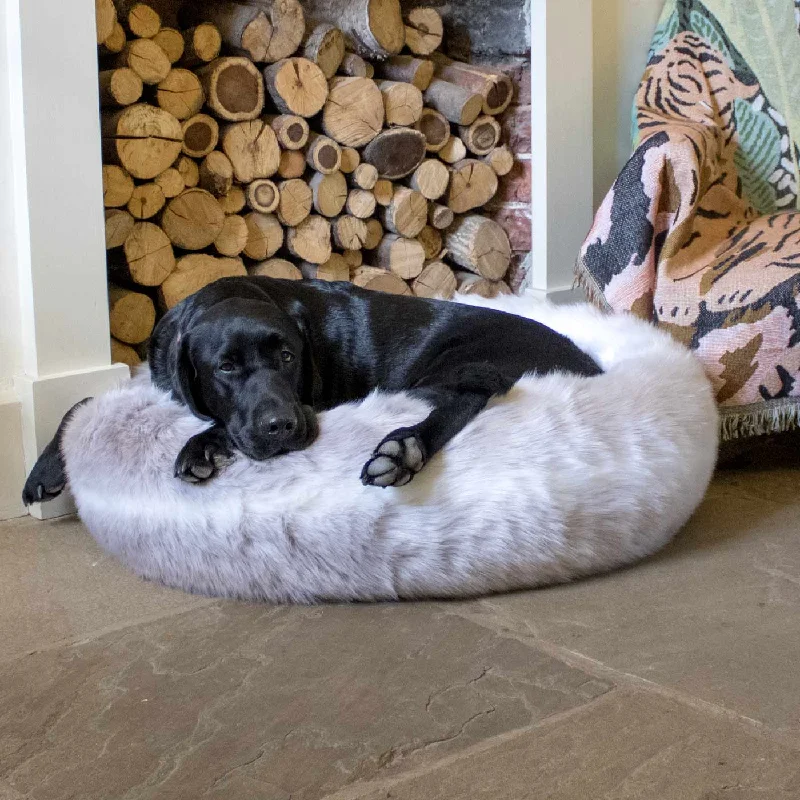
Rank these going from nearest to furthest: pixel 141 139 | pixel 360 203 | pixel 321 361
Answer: pixel 321 361, pixel 141 139, pixel 360 203

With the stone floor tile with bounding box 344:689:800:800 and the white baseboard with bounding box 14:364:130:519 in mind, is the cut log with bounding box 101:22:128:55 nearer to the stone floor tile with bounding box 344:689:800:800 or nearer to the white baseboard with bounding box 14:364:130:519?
the white baseboard with bounding box 14:364:130:519

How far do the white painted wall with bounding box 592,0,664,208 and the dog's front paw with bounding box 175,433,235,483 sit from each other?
204 cm

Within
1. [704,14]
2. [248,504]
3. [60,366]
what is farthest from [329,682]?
[704,14]

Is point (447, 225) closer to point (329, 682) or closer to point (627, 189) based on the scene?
point (627, 189)

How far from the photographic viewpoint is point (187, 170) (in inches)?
107

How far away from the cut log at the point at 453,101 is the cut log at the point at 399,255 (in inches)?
16.0

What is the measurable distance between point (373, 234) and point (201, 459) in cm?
141

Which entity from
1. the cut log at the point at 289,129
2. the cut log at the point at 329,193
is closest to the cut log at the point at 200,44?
the cut log at the point at 289,129

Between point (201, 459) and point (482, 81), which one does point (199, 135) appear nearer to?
point (482, 81)

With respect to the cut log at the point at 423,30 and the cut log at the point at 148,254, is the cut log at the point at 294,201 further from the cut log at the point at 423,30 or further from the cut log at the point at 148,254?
the cut log at the point at 423,30

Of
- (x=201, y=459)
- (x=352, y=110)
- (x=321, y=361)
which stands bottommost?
(x=201, y=459)

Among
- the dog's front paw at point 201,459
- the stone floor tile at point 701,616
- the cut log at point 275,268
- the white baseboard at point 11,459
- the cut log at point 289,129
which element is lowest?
the stone floor tile at point 701,616

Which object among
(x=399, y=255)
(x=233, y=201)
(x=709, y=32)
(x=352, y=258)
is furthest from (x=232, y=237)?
(x=709, y=32)

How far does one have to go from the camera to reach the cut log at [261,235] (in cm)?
288
